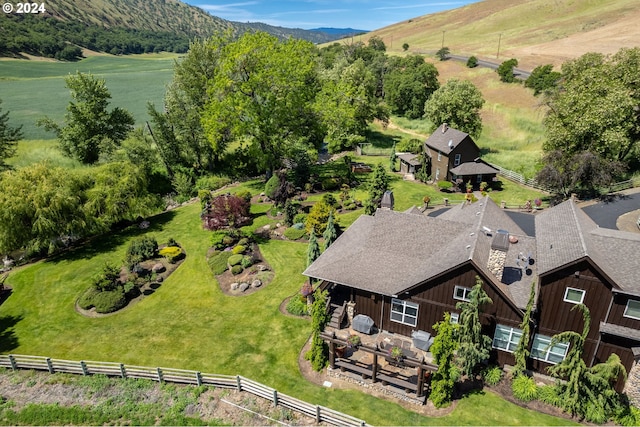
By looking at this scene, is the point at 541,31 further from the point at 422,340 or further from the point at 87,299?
the point at 87,299

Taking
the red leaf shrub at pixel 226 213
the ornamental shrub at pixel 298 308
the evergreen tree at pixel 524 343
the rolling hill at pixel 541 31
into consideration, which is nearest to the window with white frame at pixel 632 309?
the evergreen tree at pixel 524 343

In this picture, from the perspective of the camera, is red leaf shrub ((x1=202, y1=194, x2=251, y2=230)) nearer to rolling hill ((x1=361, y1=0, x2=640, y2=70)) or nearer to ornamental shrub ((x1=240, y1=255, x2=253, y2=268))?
ornamental shrub ((x1=240, y1=255, x2=253, y2=268))

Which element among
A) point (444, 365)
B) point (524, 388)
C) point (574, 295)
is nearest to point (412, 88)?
point (574, 295)

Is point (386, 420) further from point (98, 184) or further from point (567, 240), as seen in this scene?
point (98, 184)

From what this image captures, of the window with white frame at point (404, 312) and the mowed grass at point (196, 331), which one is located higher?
the window with white frame at point (404, 312)

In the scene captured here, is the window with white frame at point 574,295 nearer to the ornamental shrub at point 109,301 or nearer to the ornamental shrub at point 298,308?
the ornamental shrub at point 298,308

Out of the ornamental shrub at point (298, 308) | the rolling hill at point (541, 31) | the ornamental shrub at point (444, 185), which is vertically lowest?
the ornamental shrub at point (298, 308)

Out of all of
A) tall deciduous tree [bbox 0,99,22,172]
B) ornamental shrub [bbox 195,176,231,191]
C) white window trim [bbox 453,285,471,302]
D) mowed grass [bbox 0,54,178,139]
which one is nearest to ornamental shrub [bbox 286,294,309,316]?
white window trim [bbox 453,285,471,302]
